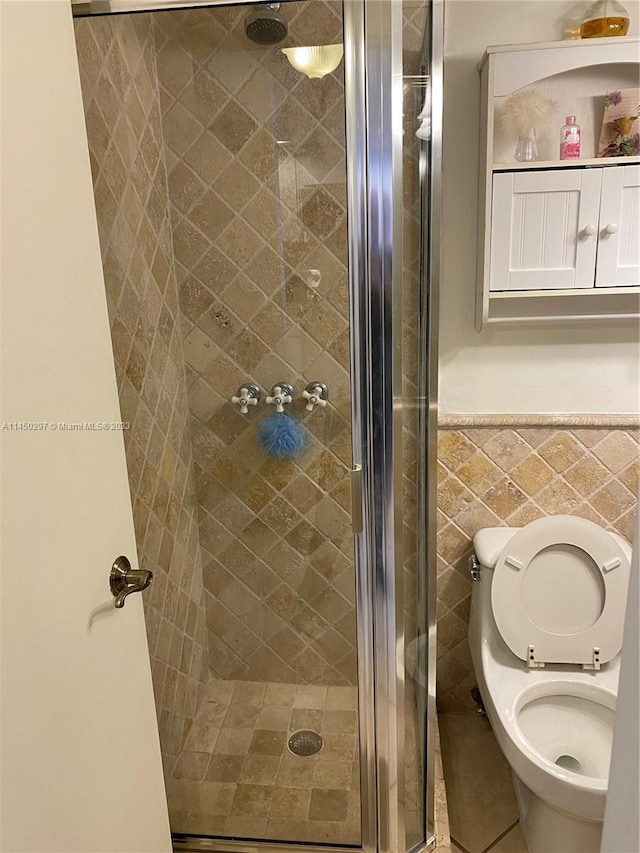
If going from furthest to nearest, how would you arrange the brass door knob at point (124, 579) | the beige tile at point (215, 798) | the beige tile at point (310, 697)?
1. the beige tile at point (310, 697)
2. the beige tile at point (215, 798)
3. the brass door knob at point (124, 579)

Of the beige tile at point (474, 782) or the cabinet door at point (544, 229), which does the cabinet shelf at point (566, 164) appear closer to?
the cabinet door at point (544, 229)

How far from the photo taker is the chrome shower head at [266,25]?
49.4 inches

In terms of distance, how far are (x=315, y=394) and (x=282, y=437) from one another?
16cm

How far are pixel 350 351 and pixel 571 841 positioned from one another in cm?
122

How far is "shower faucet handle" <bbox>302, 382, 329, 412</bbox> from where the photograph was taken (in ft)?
4.74

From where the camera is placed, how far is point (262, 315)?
59.4 inches

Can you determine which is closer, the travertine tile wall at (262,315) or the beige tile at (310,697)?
the travertine tile wall at (262,315)

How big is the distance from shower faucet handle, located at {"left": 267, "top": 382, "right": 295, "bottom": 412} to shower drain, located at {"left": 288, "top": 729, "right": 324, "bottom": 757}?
2.88 ft

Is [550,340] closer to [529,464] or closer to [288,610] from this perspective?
[529,464]

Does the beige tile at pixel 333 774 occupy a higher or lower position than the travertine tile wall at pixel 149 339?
lower

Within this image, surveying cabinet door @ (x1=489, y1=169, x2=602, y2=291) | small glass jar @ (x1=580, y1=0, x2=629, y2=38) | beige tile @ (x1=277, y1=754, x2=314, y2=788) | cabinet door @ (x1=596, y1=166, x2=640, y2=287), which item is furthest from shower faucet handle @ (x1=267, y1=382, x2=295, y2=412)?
small glass jar @ (x1=580, y1=0, x2=629, y2=38)

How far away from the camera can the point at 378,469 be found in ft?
4.07

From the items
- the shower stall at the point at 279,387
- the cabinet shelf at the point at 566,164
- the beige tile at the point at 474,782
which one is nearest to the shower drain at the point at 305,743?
the shower stall at the point at 279,387

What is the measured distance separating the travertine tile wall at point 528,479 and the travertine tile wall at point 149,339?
0.75 meters
